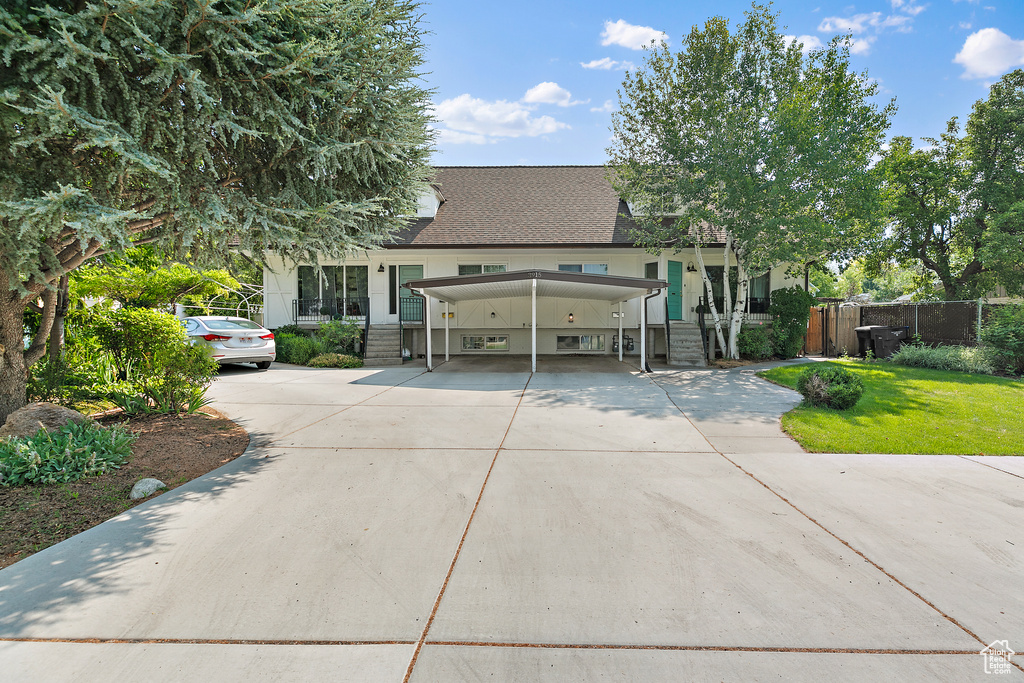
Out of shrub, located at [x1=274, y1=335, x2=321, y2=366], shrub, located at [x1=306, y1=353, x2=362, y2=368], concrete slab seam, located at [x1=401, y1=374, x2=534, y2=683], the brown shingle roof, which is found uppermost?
the brown shingle roof

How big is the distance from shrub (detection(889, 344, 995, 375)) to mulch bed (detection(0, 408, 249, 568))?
50.9ft

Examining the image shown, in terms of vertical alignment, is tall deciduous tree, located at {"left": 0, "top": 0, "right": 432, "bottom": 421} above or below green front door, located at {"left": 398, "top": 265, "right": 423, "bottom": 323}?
above

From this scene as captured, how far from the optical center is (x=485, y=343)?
1795cm

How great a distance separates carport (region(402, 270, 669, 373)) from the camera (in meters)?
11.6

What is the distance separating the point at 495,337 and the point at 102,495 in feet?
46.7

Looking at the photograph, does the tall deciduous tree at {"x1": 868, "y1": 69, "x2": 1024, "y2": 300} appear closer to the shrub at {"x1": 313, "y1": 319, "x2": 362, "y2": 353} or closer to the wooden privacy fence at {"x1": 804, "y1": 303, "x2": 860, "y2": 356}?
the wooden privacy fence at {"x1": 804, "y1": 303, "x2": 860, "y2": 356}

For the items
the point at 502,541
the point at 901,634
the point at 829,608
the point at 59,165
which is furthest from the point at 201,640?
the point at 59,165

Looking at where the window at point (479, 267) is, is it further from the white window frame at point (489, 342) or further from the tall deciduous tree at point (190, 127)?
the tall deciduous tree at point (190, 127)

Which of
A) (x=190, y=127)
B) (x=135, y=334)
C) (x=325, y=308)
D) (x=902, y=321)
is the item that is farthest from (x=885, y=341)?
(x=325, y=308)

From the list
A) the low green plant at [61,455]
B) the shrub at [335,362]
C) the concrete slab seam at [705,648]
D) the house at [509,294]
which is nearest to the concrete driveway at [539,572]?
the concrete slab seam at [705,648]

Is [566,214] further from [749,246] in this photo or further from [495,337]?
[749,246]

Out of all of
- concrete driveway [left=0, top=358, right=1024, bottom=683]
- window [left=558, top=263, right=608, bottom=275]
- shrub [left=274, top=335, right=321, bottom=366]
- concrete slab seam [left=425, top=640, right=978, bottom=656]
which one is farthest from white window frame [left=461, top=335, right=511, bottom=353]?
concrete slab seam [left=425, top=640, right=978, bottom=656]

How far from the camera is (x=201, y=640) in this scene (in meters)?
2.33

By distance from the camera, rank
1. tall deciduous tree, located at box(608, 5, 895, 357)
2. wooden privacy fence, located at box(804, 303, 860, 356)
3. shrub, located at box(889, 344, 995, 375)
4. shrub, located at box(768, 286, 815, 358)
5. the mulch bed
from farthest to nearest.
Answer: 1. wooden privacy fence, located at box(804, 303, 860, 356)
2. shrub, located at box(768, 286, 815, 358)
3. tall deciduous tree, located at box(608, 5, 895, 357)
4. shrub, located at box(889, 344, 995, 375)
5. the mulch bed
